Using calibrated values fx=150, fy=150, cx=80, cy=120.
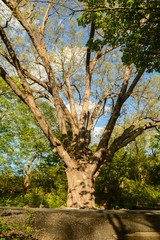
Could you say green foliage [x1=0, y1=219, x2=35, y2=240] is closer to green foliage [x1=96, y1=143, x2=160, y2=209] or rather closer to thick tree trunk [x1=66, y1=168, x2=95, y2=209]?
thick tree trunk [x1=66, y1=168, x2=95, y2=209]

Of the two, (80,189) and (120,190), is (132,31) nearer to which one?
(80,189)

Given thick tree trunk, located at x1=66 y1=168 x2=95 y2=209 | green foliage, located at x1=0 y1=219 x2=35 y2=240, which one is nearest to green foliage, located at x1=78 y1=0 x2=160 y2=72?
thick tree trunk, located at x1=66 y1=168 x2=95 y2=209

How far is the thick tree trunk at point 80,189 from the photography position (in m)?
4.74

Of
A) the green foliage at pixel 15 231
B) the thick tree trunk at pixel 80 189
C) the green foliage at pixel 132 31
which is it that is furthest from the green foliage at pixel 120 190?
the green foliage at pixel 15 231

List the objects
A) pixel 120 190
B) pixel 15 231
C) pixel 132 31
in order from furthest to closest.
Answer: pixel 120 190 → pixel 132 31 → pixel 15 231

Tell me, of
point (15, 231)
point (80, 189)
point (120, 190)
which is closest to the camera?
point (15, 231)

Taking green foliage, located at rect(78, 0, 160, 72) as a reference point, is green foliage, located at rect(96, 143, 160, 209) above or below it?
below

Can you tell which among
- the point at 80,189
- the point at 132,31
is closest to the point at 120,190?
the point at 80,189

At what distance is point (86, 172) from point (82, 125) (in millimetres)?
2000

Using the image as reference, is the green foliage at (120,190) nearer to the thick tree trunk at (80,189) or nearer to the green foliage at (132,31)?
the thick tree trunk at (80,189)

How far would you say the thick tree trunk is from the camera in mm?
4742

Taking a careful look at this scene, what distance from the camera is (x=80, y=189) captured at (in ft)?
16.2

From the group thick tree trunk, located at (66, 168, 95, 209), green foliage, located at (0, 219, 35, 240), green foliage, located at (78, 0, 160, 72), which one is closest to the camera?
green foliage, located at (0, 219, 35, 240)

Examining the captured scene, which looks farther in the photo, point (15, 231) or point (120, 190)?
point (120, 190)
